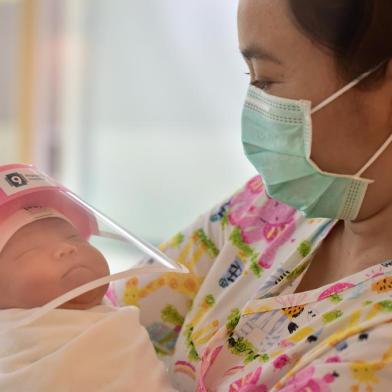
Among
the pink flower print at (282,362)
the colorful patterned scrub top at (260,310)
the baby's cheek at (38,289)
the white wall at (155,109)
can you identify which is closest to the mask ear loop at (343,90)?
the colorful patterned scrub top at (260,310)

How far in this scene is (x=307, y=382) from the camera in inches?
36.5

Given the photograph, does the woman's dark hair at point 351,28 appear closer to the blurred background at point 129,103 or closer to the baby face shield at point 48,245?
the baby face shield at point 48,245

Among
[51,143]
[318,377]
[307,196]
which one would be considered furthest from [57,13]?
[318,377]

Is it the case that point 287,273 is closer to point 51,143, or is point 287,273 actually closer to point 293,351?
point 293,351

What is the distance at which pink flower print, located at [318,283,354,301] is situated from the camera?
107 centimetres

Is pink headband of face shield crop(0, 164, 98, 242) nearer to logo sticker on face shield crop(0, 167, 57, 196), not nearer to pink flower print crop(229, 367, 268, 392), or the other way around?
logo sticker on face shield crop(0, 167, 57, 196)

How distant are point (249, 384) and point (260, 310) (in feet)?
0.48

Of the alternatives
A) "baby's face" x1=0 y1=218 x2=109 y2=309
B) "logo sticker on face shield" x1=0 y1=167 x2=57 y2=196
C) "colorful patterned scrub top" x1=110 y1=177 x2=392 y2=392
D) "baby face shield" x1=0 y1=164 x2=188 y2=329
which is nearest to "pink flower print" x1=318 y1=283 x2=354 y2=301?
"colorful patterned scrub top" x1=110 y1=177 x2=392 y2=392

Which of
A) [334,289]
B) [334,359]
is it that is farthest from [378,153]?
[334,359]

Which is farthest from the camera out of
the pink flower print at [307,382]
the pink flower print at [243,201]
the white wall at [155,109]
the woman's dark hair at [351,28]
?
the white wall at [155,109]

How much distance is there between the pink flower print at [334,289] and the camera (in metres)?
1.07

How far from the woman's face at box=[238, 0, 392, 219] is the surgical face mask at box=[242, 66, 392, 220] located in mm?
11

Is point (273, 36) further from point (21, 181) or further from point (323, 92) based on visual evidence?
point (21, 181)

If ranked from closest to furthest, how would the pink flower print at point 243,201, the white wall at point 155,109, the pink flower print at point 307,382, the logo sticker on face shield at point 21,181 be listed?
the pink flower print at point 307,382 → the logo sticker on face shield at point 21,181 → the pink flower print at point 243,201 → the white wall at point 155,109
